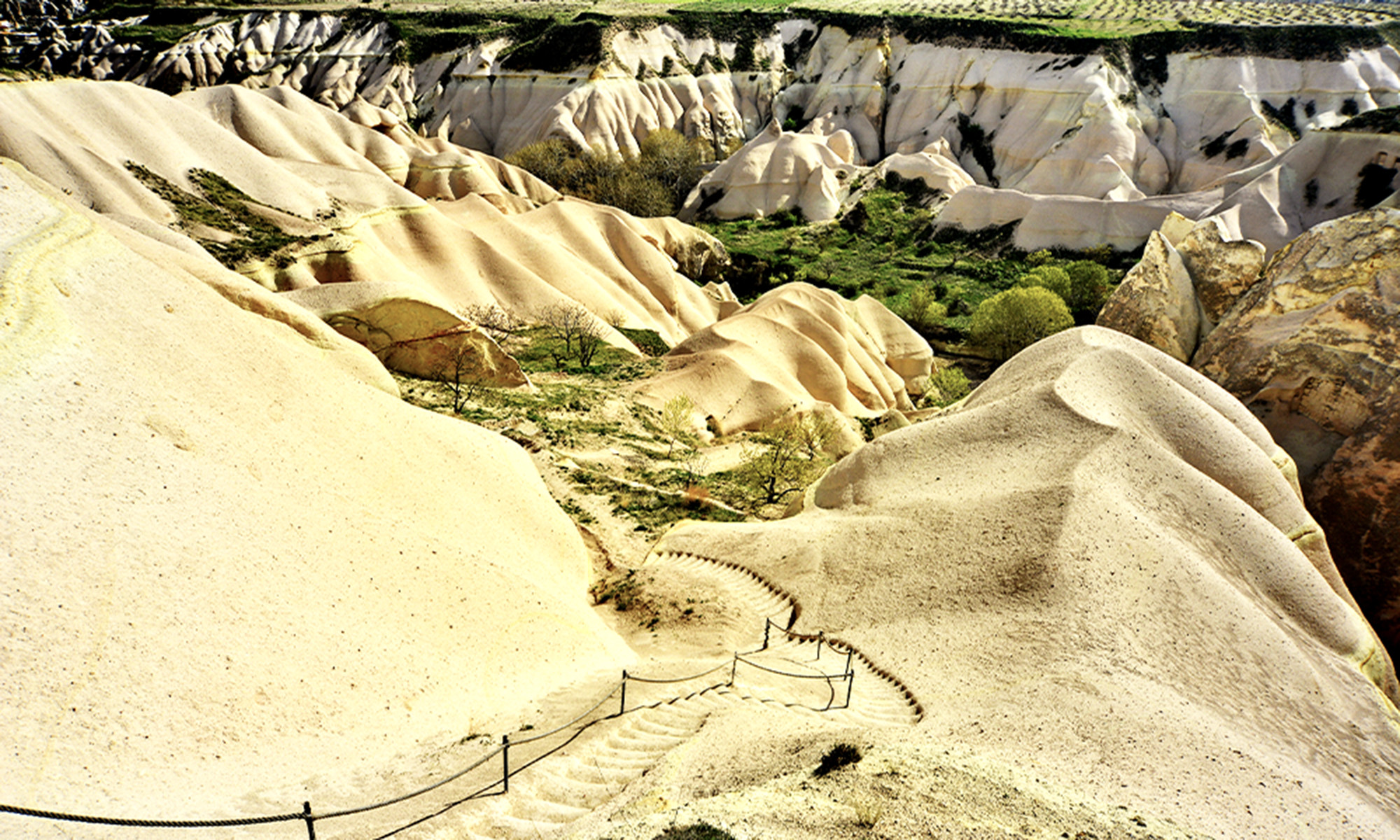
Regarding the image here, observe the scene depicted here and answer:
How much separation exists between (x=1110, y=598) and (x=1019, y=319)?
35.4 m

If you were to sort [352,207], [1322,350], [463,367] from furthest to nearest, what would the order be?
[352,207]
[463,367]
[1322,350]

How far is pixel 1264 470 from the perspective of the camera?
18094 millimetres

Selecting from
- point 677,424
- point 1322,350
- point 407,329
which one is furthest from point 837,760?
point 1322,350

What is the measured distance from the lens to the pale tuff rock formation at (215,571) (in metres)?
7.61

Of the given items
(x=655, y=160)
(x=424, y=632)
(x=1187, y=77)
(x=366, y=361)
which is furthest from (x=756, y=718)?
(x=1187, y=77)

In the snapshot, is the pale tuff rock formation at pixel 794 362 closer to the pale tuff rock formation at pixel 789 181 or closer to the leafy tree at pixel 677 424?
the leafy tree at pixel 677 424

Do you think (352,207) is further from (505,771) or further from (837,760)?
(837,760)

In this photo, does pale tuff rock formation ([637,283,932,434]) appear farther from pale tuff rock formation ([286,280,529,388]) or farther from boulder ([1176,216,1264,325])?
boulder ([1176,216,1264,325])

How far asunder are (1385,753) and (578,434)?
20208 mm

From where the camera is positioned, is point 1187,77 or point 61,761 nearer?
point 61,761

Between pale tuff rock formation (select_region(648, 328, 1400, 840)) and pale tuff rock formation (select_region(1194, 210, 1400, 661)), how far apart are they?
3781 mm

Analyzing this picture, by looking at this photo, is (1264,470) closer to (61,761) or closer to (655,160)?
(61,761)

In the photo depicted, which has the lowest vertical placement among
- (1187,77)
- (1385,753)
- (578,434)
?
(578,434)

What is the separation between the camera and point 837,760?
28.8 feet
